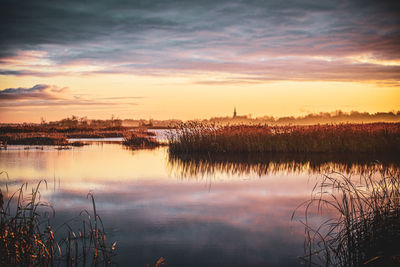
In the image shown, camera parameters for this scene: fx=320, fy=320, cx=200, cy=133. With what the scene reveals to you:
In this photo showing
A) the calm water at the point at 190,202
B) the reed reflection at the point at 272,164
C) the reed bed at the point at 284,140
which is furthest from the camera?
the reed bed at the point at 284,140

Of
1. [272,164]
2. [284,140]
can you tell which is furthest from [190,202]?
[284,140]

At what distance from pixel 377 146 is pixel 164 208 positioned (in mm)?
17195

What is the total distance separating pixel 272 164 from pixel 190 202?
27.9 feet

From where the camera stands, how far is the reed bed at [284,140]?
20750 millimetres

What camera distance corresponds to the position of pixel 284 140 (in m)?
21.7

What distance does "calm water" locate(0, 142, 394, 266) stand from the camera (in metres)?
5.64

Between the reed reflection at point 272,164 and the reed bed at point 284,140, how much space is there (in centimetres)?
151

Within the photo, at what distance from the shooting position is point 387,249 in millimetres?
4512

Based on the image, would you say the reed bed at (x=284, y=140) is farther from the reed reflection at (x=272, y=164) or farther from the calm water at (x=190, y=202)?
the calm water at (x=190, y=202)

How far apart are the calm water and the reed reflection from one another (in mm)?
52

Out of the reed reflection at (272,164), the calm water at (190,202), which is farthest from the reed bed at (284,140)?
the calm water at (190,202)

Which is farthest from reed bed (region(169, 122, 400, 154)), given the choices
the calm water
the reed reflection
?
the calm water

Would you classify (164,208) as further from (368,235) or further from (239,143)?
(239,143)

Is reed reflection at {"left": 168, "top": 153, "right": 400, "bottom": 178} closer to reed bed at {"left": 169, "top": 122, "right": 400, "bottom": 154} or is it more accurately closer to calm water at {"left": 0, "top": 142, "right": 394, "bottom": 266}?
calm water at {"left": 0, "top": 142, "right": 394, "bottom": 266}
